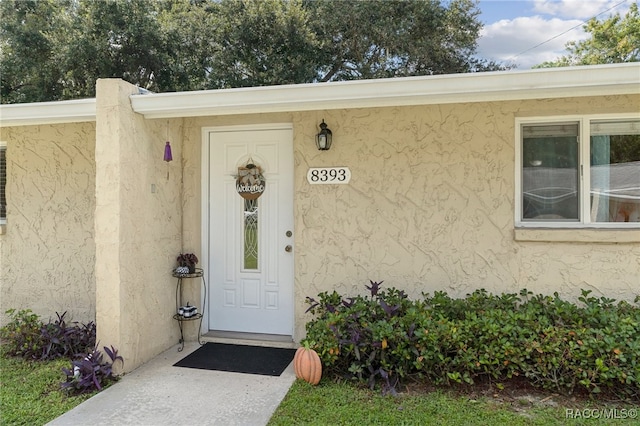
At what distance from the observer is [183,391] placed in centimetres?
377

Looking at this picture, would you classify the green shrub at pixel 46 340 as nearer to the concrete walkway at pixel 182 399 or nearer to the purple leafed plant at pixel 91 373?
the purple leafed plant at pixel 91 373

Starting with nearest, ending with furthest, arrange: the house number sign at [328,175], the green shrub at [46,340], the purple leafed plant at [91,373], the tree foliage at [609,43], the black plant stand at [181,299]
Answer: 1. the purple leafed plant at [91,373]
2. the green shrub at [46,340]
3. the house number sign at [328,175]
4. the black plant stand at [181,299]
5. the tree foliage at [609,43]

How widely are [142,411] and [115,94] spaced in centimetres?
303

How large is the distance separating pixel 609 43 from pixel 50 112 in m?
22.9

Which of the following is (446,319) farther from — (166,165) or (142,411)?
(166,165)

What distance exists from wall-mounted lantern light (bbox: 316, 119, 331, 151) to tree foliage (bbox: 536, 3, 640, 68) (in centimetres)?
1640

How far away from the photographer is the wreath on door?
505 centimetres

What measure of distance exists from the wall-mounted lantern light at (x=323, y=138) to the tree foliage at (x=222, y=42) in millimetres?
7295

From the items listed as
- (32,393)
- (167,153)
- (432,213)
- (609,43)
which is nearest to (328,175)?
(432,213)

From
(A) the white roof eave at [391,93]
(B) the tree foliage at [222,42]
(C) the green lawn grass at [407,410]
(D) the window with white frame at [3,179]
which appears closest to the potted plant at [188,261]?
(A) the white roof eave at [391,93]

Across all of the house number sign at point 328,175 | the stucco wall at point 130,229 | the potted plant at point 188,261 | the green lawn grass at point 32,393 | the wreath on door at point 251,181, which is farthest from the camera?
the wreath on door at point 251,181

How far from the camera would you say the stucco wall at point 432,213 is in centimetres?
424

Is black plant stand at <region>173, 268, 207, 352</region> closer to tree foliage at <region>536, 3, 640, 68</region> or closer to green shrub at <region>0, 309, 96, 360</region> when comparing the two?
green shrub at <region>0, 309, 96, 360</region>

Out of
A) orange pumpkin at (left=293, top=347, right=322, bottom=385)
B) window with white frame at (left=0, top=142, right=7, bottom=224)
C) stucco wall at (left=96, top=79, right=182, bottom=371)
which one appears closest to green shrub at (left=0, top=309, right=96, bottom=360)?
stucco wall at (left=96, top=79, right=182, bottom=371)
